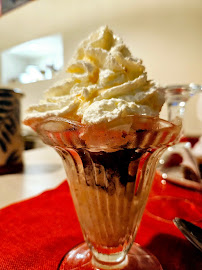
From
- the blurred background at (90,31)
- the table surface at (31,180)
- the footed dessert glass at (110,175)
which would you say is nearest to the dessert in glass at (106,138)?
the footed dessert glass at (110,175)

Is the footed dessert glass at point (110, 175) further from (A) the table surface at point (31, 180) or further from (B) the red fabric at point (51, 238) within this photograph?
(A) the table surface at point (31, 180)

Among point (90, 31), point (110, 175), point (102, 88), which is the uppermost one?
point (90, 31)

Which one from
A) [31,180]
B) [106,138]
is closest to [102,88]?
[106,138]

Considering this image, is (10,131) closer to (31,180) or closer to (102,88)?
(31,180)

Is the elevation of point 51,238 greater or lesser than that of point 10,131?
lesser

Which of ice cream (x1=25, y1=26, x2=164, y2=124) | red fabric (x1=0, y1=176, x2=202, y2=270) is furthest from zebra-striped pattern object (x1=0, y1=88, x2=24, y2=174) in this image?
ice cream (x1=25, y1=26, x2=164, y2=124)

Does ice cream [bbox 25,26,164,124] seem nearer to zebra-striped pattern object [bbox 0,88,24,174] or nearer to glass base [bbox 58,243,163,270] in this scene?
glass base [bbox 58,243,163,270]
